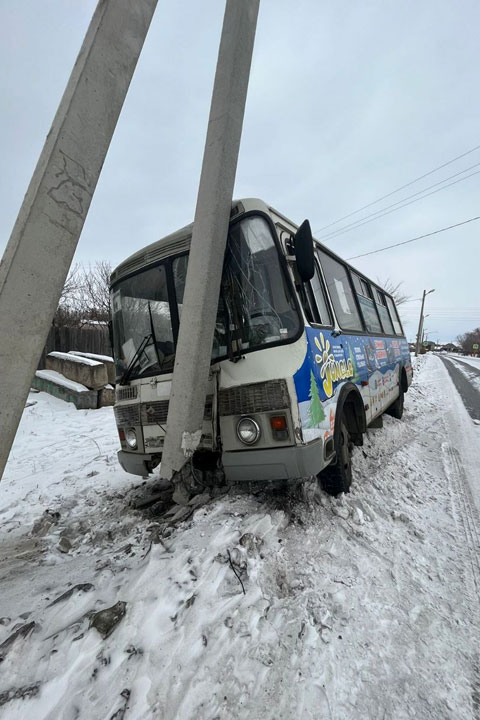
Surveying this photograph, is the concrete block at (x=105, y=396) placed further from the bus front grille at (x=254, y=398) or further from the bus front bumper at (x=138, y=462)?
the bus front grille at (x=254, y=398)

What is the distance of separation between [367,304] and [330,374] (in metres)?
3.20

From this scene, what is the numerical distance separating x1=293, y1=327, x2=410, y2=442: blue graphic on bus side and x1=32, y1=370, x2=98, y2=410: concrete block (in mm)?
7495

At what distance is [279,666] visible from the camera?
1869 mm

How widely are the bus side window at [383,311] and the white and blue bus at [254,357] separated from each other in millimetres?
3185

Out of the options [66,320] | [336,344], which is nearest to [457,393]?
[336,344]

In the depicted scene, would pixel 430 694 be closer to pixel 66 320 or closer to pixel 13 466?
pixel 13 466

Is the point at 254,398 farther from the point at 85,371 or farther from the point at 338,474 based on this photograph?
the point at 85,371

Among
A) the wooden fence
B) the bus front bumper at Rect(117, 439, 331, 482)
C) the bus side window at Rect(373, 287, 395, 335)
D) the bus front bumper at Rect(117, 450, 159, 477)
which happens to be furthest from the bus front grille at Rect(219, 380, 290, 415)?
the wooden fence

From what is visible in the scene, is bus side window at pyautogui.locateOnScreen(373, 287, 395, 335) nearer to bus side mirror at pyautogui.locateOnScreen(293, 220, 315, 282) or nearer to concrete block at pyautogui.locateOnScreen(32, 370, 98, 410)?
bus side mirror at pyautogui.locateOnScreen(293, 220, 315, 282)

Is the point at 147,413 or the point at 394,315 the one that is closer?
the point at 147,413

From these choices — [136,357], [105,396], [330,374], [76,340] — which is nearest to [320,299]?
[330,374]

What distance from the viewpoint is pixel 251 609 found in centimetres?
216

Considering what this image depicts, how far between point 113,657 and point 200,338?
212cm

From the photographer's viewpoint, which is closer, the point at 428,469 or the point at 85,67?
the point at 85,67
